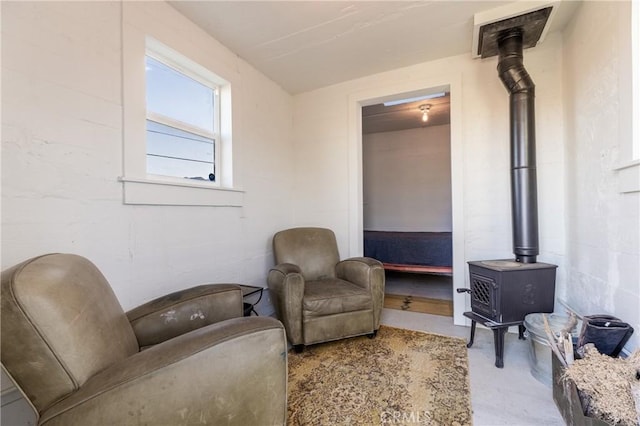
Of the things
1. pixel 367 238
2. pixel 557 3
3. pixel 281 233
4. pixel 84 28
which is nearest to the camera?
pixel 84 28

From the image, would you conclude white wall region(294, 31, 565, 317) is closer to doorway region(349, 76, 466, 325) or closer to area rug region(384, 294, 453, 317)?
doorway region(349, 76, 466, 325)

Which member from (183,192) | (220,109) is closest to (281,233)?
(183,192)

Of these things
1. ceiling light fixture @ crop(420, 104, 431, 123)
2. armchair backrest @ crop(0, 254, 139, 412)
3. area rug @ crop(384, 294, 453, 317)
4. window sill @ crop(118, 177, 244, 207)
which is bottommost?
area rug @ crop(384, 294, 453, 317)

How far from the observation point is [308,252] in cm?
279

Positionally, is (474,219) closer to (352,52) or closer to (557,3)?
(557,3)

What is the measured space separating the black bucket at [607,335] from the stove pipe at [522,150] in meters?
0.74

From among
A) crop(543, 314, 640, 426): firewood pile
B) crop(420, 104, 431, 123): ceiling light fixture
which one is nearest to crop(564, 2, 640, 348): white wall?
crop(543, 314, 640, 426): firewood pile

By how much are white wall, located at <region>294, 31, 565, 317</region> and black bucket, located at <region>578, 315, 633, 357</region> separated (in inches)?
41.0

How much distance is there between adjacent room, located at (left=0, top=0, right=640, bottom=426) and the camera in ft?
3.16

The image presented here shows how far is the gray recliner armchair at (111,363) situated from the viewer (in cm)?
80

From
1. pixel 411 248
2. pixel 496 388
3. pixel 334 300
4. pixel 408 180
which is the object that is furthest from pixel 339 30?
pixel 408 180

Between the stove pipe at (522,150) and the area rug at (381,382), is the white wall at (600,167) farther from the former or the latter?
the area rug at (381,382)

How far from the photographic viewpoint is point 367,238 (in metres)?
4.40

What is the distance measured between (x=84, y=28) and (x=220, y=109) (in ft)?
3.69
